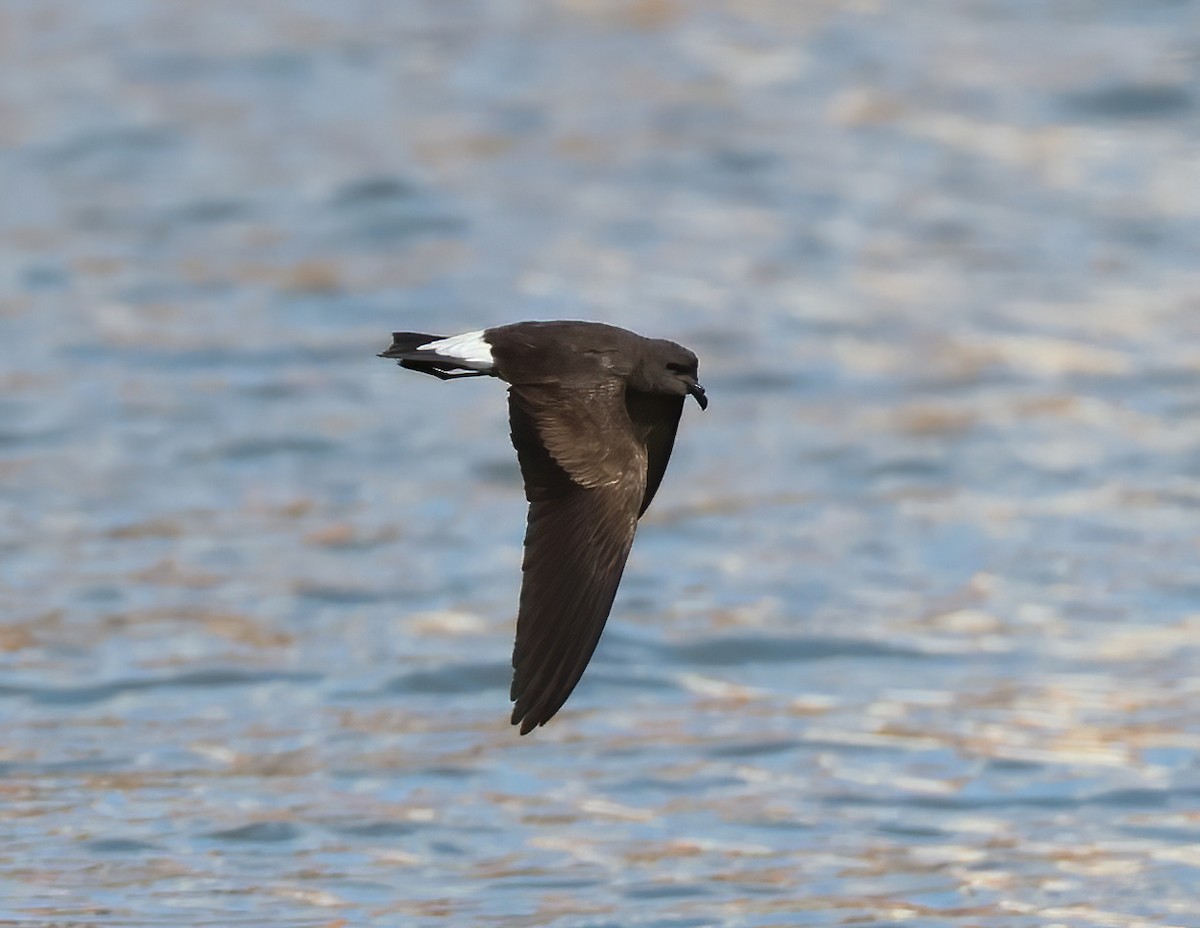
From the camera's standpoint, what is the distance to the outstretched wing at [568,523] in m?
5.09

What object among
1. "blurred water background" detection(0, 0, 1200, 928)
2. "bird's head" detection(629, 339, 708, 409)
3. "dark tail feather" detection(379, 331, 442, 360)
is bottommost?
"blurred water background" detection(0, 0, 1200, 928)

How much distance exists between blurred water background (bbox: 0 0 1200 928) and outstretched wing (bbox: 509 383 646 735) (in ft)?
6.18

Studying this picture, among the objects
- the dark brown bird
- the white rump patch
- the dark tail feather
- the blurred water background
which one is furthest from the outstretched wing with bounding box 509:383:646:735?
the blurred water background

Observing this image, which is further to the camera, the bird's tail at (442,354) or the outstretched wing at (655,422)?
the outstretched wing at (655,422)

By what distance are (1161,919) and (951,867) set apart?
69cm

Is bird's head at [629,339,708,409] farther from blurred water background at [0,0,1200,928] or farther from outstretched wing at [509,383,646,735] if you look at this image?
blurred water background at [0,0,1200,928]

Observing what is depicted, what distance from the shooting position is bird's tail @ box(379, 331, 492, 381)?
5.27 m

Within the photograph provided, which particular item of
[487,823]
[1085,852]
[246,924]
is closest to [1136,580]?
[1085,852]

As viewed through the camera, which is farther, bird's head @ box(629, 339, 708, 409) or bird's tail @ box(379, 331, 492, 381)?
bird's head @ box(629, 339, 708, 409)

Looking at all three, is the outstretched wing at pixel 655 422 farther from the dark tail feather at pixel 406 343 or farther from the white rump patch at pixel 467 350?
the dark tail feather at pixel 406 343

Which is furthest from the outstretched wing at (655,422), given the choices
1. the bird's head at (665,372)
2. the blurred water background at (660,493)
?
the blurred water background at (660,493)

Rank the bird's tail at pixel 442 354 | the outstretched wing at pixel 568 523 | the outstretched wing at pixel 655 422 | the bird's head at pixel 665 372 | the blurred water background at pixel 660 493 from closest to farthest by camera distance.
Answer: the outstretched wing at pixel 568 523 → the bird's tail at pixel 442 354 → the bird's head at pixel 665 372 → the outstretched wing at pixel 655 422 → the blurred water background at pixel 660 493

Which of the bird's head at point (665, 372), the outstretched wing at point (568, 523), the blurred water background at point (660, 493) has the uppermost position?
the bird's head at point (665, 372)

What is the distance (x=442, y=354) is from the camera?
5.30 meters
